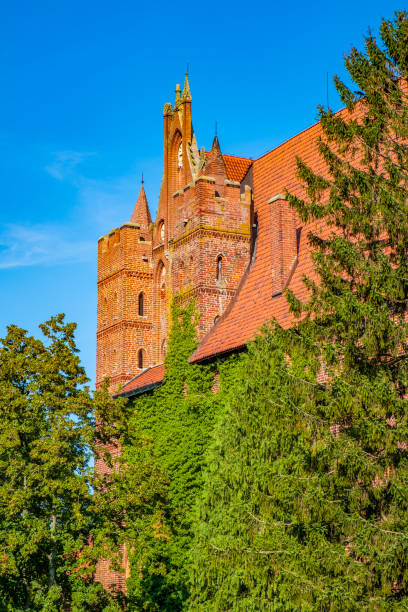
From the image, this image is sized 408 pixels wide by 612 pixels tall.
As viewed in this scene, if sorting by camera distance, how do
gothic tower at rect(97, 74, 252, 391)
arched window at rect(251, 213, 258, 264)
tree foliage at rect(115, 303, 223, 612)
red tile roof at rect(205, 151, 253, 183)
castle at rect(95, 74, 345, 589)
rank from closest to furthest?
tree foliage at rect(115, 303, 223, 612) → castle at rect(95, 74, 345, 589) → gothic tower at rect(97, 74, 252, 391) → arched window at rect(251, 213, 258, 264) → red tile roof at rect(205, 151, 253, 183)

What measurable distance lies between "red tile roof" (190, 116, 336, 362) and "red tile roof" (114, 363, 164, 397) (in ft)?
6.53

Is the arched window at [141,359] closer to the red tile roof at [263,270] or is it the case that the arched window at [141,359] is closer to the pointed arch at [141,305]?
the red tile roof at [263,270]

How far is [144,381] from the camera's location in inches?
1029

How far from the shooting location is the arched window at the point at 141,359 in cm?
2850

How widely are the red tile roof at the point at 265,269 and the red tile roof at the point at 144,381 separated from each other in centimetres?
199

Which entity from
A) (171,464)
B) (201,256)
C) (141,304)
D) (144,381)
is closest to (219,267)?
(201,256)

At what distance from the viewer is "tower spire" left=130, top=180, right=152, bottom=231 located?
97.7 ft

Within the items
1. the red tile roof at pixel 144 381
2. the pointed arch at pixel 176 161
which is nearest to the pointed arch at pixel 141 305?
the red tile roof at pixel 144 381

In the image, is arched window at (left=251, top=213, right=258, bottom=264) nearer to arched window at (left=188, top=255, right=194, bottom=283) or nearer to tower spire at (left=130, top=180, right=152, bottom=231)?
arched window at (left=188, top=255, right=194, bottom=283)

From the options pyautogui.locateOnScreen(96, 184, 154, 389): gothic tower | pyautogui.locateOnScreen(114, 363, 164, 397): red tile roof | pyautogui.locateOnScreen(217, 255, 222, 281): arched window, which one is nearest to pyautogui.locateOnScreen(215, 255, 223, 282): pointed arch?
pyautogui.locateOnScreen(217, 255, 222, 281): arched window

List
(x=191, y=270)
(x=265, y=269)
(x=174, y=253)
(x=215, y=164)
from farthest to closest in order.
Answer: (x=174, y=253)
(x=215, y=164)
(x=191, y=270)
(x=265, y=269)

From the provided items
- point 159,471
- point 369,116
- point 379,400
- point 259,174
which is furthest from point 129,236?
point 379,400

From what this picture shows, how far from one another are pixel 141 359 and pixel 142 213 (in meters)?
4.81

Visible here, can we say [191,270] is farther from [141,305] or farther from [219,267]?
[141,305]
